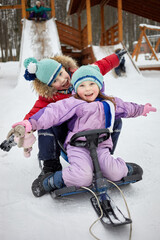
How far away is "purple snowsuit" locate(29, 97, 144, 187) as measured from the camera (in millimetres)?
1174

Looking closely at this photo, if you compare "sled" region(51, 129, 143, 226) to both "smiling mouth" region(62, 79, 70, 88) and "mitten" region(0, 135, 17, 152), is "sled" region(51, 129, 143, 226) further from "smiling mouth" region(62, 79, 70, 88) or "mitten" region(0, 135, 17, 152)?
"smiling mouth" region(62, 79, 70, 88)

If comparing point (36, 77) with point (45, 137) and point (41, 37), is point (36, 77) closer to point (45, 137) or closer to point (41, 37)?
point (45, 137)

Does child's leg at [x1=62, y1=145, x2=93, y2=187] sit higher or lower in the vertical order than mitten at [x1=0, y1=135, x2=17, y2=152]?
lower

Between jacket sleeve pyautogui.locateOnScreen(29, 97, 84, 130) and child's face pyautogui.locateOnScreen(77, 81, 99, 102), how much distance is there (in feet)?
0.20

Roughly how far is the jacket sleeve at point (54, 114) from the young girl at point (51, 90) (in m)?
0.19

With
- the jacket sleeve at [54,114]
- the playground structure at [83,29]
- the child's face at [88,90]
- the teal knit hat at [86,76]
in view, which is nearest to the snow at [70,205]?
the jacket sleeve at [54,114]

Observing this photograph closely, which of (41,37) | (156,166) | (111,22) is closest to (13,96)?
(41,37)

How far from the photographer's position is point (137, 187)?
1336 millimetres

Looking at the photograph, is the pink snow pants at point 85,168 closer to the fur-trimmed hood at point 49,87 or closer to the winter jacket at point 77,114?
the winter jacket at point 77,114

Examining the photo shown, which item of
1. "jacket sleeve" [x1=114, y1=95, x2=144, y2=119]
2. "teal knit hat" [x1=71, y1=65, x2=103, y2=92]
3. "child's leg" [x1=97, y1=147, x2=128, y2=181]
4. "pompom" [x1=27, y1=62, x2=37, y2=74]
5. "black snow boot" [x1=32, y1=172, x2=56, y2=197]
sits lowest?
"black snow boot" [x1=32, y1=172, x2=56, y2=197]

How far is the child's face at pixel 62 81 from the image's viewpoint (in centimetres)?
160

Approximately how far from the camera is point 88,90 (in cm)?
133

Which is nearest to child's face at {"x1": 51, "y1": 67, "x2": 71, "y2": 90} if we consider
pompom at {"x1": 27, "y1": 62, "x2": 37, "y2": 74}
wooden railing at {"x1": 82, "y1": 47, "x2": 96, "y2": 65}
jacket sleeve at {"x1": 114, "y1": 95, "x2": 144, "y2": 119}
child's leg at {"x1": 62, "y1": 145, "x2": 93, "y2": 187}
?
pompom at {"x1": 27, "y1": 62, "x2": 37, "y2": 74}

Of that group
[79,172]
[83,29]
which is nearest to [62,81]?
[79,172]
